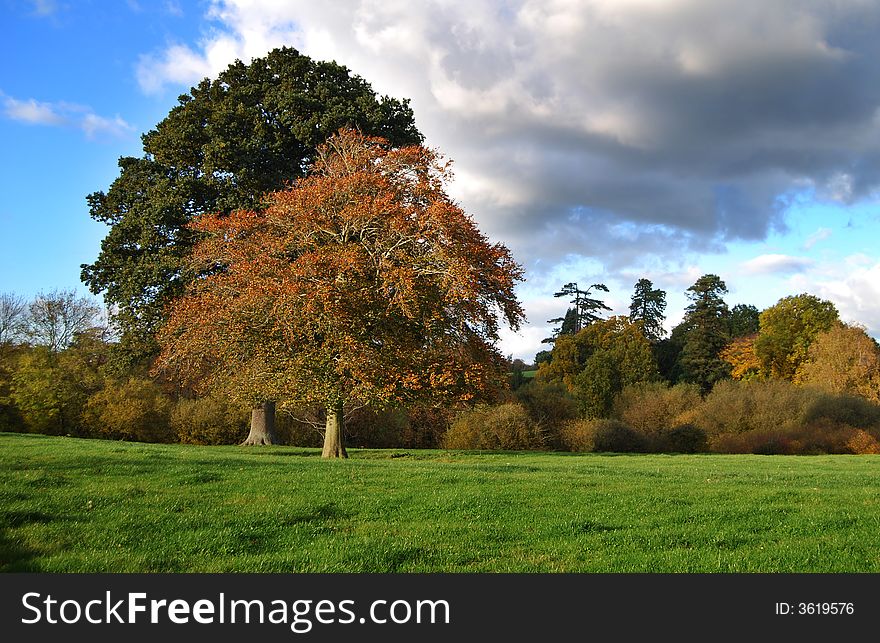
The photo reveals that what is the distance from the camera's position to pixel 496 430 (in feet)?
118

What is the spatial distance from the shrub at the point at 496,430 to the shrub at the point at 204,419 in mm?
11857

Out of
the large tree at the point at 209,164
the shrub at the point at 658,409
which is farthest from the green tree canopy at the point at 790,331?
the large tree at the point at 209,164

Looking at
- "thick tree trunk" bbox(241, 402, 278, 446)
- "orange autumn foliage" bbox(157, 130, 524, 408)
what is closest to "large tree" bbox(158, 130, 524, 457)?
"orange autumn foliage" bbox(157, 130, 524, 408)

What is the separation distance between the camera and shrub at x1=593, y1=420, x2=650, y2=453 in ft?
125

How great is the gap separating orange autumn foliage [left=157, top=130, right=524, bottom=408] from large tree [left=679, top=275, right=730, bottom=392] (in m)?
54.4

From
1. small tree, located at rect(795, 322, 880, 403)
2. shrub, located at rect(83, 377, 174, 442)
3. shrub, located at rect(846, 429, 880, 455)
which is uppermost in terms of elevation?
small tree, located at rect(795, 322, 880, 403)

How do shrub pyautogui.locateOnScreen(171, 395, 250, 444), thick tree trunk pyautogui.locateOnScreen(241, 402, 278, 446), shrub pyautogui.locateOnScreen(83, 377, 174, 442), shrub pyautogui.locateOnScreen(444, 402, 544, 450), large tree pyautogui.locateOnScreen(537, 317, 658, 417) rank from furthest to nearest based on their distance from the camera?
large tree pyautogui.locateOnScreen(537, 317, 658, 417) < shrub pyautogui.locateOnScreen(171, 395, 250, 444) < shrub pyautogui.locateOnScreen(83, 377, 174, 442) < shrub pyautogui.locateOnScreen(444, 402, 544, 450) < thick tree trunk pyautogui.locateOnScreen(241, 402, 278, 446)

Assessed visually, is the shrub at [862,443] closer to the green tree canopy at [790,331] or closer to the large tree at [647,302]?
the green tree canopy at [790,331]

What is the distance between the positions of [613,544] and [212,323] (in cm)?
1667

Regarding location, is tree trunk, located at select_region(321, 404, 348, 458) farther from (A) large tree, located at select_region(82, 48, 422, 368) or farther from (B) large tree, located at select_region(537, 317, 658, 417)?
(B) large tree, located at select_region(537, 317, 658, 417)

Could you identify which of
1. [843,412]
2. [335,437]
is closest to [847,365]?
[843,412]

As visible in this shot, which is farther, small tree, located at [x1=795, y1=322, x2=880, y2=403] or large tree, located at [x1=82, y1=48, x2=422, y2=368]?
small tree, located at [x1=795, y1=322, x2=880, y2=403]

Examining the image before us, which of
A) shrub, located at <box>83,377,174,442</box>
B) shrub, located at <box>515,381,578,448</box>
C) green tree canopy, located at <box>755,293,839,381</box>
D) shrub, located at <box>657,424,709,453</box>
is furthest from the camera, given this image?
green tree canopy, located at <box>755,293,839,381</box>

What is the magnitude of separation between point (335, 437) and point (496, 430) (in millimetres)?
13905
